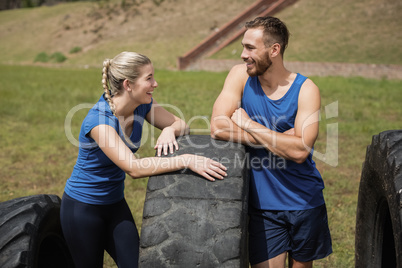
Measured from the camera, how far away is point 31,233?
3.26 m

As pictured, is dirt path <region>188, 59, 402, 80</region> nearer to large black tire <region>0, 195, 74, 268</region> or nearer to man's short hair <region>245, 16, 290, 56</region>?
man's short hair <region>245, 16, 290, 56</region>

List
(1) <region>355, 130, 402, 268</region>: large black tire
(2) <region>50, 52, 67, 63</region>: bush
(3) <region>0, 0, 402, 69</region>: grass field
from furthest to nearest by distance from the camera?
(2) <region>50, 52, 67, 63</region>: bush < (3) <region>0, 0, 402, 69</region>: grass field < (1) <region>355, 130, 402, 268</region>: large black tire

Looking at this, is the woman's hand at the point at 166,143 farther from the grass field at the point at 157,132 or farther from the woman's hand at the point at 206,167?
the grass field at the point at 157,132

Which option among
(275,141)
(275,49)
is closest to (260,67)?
(275,49)

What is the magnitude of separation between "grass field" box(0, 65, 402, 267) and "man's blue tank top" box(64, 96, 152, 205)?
5.44 ft

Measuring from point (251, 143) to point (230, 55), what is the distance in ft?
85.5

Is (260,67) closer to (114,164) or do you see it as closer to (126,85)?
(126,85)

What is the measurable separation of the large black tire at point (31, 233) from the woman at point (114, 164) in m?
0.17

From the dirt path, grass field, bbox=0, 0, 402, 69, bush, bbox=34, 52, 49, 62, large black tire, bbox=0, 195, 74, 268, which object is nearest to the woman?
large black tire, bbox=0, 195, 74, 268

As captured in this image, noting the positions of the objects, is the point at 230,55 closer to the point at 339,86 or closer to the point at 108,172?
the point at 339,86

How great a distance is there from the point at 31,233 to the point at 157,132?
722 centimetres

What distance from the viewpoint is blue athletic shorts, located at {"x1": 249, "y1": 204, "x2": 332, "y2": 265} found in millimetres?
3369

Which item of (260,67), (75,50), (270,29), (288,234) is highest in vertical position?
(75,50)

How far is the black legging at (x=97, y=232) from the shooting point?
3365 millimetres
